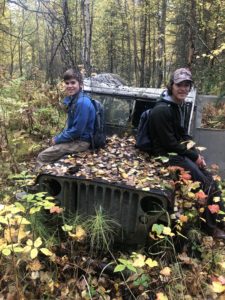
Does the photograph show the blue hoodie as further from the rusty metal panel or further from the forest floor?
the rusty metal panel

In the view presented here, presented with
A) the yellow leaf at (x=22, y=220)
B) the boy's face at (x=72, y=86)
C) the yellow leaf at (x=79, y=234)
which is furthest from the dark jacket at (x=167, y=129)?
the yellow leaf at (x=22, y=220)

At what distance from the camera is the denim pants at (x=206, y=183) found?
180 inches

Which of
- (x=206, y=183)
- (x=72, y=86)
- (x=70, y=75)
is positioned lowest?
(x=206, y=183)

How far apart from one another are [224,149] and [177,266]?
5.18 m

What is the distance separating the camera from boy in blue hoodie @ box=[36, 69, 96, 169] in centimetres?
521

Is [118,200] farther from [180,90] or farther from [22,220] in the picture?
[180,90]

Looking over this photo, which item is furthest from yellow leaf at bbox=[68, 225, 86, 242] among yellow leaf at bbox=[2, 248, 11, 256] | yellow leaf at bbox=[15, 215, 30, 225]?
yellow leaf at bbox=[2, 248, 11, 256]

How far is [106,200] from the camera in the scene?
13.7 feet

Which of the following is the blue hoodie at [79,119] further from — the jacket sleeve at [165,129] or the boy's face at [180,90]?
the boy's face at [180,90]

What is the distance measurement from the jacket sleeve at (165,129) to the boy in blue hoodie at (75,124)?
1023 mm

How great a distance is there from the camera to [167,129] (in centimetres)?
483

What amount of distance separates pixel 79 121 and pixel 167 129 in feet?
4.31

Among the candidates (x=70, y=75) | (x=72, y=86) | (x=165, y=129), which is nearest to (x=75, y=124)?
(x=72, y=86)

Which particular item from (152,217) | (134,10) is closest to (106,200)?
(152,217)
